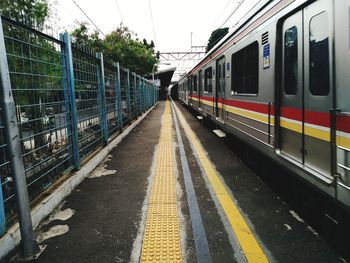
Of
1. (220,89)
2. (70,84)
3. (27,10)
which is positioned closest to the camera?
(70,84)

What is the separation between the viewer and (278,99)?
15.4 feet

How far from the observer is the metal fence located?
397 cm

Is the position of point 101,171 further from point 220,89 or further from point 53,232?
point 220,89

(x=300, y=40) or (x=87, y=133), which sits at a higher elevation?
(x=300, y=40)

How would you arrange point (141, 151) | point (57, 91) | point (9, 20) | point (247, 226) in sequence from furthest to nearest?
point (141, 151) < point (57, 91) < point (247, 226) < point (9, 20)

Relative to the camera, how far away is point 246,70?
650cm

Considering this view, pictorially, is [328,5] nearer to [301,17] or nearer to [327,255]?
[301,17]

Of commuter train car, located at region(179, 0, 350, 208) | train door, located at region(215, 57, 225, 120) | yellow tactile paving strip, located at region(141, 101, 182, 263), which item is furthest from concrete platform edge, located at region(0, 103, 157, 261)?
train door, located at region(215, 57, 225, 120)

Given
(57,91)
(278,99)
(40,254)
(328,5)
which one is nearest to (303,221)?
(278,99)

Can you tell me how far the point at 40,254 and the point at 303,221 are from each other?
2.88 meters

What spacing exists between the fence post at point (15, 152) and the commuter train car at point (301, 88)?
2905 mm

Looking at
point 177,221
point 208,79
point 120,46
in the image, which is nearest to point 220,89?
point 208,79

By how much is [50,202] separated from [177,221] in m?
1.65

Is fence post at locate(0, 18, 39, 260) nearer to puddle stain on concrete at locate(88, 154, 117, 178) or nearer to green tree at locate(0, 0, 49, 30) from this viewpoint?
puddle stain on concrete at locate(88, 154, 117, 178)
